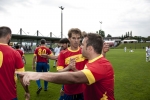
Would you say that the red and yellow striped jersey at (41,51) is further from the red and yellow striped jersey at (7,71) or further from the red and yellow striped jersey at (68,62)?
the red and yellow striped jersey at (7,71)

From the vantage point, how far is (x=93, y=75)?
226 cm

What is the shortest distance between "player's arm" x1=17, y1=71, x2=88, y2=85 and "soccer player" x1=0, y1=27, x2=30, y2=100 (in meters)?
1.71

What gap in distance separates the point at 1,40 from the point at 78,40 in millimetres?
2006

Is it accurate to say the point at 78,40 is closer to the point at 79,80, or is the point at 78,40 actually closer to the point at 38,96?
the point at 79,80

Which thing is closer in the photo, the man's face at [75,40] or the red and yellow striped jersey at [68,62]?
the red and yellow striped jersey at [68,62]

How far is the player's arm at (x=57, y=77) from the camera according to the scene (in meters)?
1.97

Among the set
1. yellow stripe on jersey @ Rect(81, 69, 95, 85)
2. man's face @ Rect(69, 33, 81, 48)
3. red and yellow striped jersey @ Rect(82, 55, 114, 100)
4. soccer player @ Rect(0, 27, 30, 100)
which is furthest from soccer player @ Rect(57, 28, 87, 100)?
yellow stripe on jersey @ Rect(81, 69, 95, 85)

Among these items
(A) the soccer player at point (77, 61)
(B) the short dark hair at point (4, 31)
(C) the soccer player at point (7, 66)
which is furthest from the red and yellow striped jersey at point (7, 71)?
(A) the soccer player at point (77, 61)

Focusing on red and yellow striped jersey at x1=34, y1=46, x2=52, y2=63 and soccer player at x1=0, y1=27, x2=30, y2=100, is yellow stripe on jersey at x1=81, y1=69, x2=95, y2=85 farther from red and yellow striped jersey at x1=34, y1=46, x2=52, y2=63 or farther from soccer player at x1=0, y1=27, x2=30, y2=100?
red and yellow striped jersey at x1=34, y1=46, x2=52, y2=63

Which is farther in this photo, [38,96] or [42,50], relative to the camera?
[42,50]

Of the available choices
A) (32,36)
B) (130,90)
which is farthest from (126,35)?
(130,90)

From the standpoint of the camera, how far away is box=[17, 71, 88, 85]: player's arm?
197 centimetres

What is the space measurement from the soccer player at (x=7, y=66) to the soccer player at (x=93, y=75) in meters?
1.72

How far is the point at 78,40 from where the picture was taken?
4.77m
